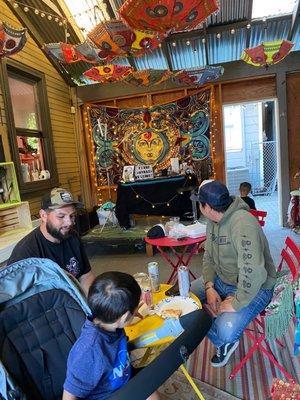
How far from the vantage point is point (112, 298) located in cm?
115

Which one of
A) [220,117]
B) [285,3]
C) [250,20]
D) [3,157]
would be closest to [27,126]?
[3,157]

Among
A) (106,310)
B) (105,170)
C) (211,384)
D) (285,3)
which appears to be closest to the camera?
(106,310)

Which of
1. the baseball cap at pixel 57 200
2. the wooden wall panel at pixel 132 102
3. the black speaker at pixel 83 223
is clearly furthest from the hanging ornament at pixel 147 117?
the baseball cap at pixel 57 200

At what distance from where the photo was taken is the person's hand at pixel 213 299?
1973mm

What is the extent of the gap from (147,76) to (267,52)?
1631 mm

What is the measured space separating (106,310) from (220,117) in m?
5.24

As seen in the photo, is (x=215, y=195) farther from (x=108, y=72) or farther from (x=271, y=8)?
(x=271, y=8)

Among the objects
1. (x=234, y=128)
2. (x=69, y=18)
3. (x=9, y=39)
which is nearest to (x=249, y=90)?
(x=69, y=18)

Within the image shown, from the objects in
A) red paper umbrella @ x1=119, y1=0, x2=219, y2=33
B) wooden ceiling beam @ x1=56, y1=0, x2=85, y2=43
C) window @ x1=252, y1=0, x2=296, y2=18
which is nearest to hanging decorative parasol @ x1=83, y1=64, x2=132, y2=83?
wooden ceiling beam @ x1=56, y1=0, x2=85, y2=43

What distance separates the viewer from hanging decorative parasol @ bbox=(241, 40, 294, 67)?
376 cm

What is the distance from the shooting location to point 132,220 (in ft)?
17.4

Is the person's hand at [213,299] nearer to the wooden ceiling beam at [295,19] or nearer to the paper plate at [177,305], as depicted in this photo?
the paper plate at [177,305]

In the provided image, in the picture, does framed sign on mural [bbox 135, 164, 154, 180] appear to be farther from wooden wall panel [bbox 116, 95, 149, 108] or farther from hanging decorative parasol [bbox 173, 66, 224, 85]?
hanging decorative parasol [bbox 173, 66, 224, 85]

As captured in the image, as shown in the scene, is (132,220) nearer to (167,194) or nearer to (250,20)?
(167,194)
